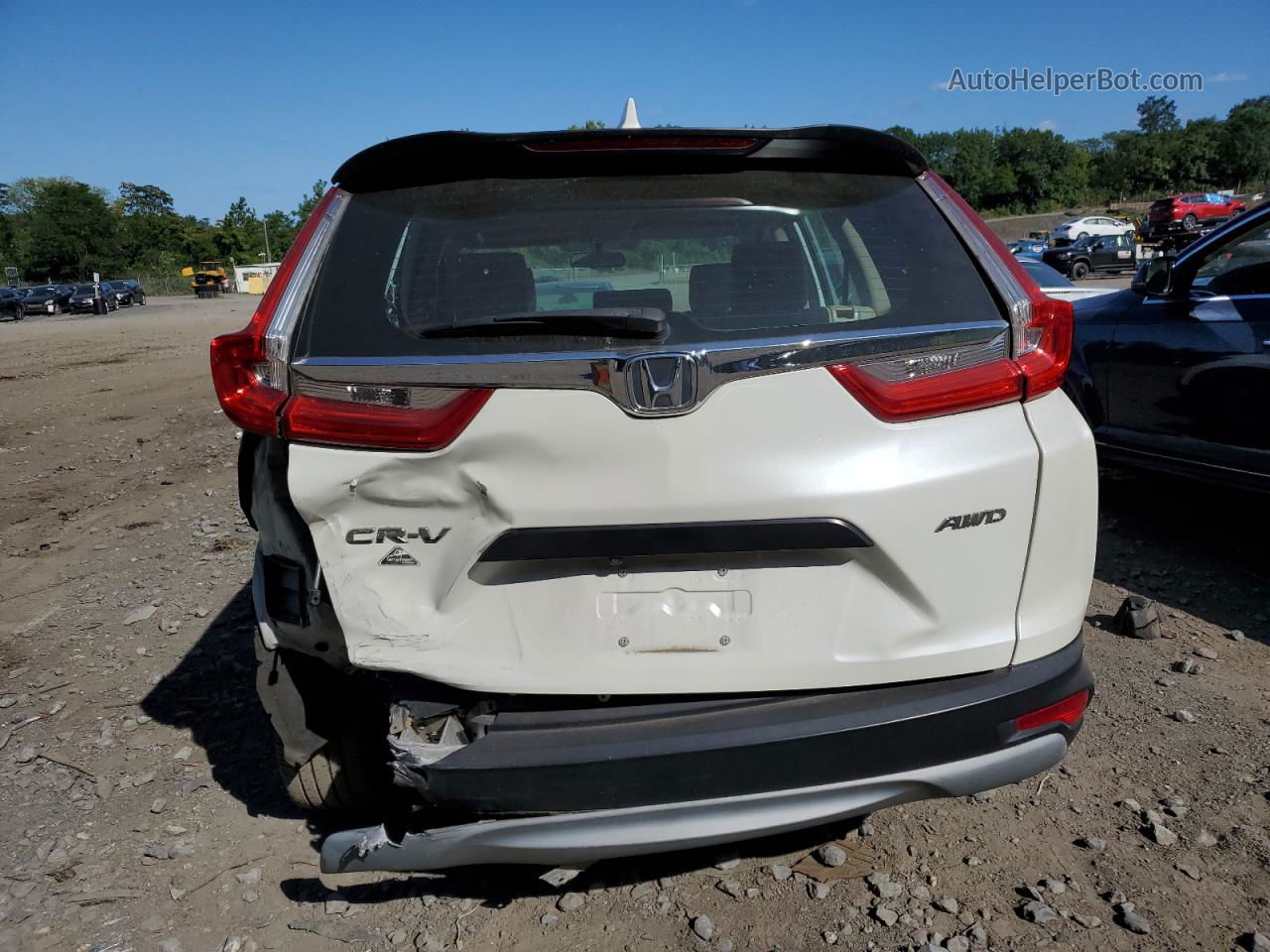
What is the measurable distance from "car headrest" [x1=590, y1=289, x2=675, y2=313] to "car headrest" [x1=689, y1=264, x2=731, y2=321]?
0.05 metres

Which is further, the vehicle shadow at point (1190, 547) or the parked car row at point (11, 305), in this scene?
the parked car row at point (11, 305)

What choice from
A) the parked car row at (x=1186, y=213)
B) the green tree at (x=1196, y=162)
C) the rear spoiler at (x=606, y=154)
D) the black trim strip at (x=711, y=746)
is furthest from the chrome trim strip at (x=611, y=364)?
the green tree at (x=1196, y=162)

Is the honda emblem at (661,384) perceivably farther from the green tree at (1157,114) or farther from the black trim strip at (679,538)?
the green tree at (1157,114)

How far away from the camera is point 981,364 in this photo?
2.04m

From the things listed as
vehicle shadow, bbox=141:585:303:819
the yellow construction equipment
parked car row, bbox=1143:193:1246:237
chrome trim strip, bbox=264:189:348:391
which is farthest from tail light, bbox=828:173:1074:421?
the yellow construction equipment

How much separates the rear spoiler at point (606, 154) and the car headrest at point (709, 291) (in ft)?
0.76

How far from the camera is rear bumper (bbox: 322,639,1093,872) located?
1889mm

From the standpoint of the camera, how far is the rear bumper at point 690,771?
1.89 m

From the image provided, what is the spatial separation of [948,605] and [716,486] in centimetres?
56

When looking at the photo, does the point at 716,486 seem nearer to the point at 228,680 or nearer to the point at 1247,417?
the point at 228,680

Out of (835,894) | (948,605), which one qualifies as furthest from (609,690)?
(835,894)

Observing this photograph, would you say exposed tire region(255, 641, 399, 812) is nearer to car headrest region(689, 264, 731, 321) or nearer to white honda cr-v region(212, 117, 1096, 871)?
white honda cr-v region(212, 117, 1096, 871)

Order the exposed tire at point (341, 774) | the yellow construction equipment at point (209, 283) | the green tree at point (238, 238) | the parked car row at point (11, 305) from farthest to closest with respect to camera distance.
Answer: the green tree at point (238, 238) < the yellow construction equipment at point (209, 283) < the parked car row at point (11, 305) < the exposed tire at point (341, 774)

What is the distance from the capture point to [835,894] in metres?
2.42
